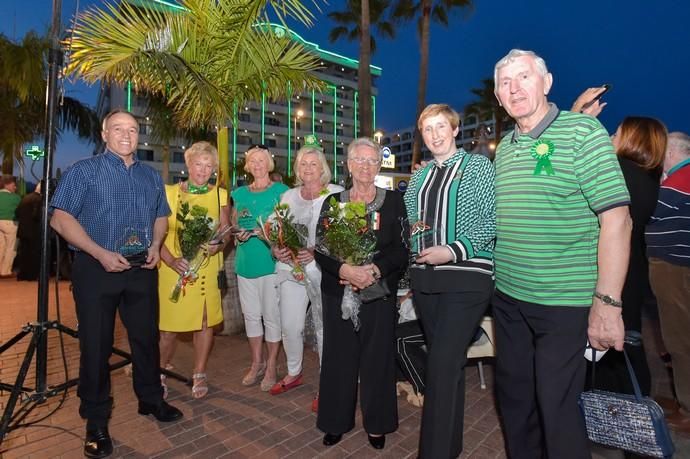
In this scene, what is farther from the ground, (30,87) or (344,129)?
(344,129)

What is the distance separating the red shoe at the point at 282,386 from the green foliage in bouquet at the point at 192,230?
156 cm

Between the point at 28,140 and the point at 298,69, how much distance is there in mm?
13961

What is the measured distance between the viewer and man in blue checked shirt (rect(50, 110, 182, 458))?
3.04 m

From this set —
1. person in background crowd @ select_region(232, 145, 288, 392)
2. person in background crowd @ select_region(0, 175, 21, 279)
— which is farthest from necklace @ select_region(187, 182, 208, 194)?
person in background crowd @ select_region(0, 175, 21, 279)

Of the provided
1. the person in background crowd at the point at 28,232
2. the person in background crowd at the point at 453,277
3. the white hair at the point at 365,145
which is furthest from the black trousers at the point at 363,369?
the person in background crowd at the point at 28,232

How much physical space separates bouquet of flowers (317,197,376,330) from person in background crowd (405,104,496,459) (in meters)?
0.45

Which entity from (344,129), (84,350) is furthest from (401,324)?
(344,129)

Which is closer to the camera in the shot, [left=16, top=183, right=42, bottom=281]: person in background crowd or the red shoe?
the red shoe

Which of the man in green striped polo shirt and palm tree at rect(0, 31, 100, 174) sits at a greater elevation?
palm tree at rect(0, 31, 100, 174)

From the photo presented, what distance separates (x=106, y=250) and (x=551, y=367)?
120 inches

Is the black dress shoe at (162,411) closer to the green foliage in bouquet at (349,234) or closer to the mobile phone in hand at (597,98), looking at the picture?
the green foliage in bouquet at (349,234)

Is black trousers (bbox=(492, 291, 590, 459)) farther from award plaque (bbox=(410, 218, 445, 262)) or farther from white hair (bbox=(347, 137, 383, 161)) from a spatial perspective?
white hair (bbox=(347, 137, 383, 161))

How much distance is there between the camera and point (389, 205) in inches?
124

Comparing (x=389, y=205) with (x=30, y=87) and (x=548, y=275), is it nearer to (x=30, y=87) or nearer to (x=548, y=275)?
(x=548, y=275)
